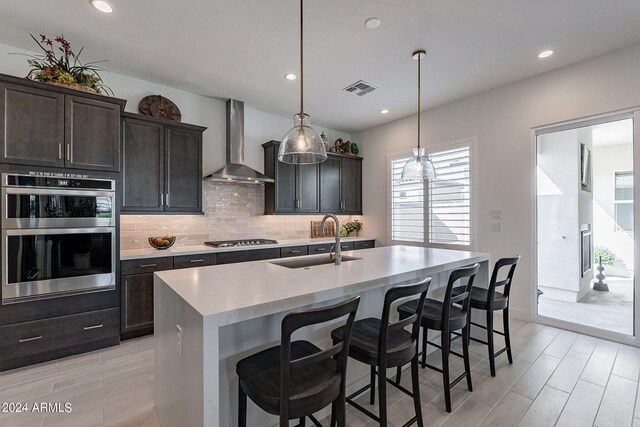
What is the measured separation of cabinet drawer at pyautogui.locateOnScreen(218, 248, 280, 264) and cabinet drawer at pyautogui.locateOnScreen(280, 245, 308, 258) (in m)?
0.08

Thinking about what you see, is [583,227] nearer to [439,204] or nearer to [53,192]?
[439,204]

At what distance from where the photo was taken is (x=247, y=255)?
3816 millimetres

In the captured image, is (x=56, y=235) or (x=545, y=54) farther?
(x=545, y=54)

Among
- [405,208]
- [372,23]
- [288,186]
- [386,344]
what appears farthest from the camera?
Answer: [405,208]

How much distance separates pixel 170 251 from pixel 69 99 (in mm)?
1759

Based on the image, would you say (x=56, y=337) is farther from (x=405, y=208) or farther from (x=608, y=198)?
(x=608, y=198)

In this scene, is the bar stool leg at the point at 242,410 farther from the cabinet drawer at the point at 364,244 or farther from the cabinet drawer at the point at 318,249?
the cabinet drawer at the point at 364,244

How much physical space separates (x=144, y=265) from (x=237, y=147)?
2.05 metres

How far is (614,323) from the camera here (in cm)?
327

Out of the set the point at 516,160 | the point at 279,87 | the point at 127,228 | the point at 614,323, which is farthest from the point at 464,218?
the point at 127,228

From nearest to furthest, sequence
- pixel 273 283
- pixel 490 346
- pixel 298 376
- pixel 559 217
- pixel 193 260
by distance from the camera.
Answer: pixel 298 376 → pixel 273 283 → pixel 490 346 → pixel 193 260 → pixel 559 217

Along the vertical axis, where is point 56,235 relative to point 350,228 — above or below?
above

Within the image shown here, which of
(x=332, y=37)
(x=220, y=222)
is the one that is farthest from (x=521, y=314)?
(x=220, y=222)

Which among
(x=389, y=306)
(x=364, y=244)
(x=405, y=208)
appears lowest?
(x=364, y=244)
